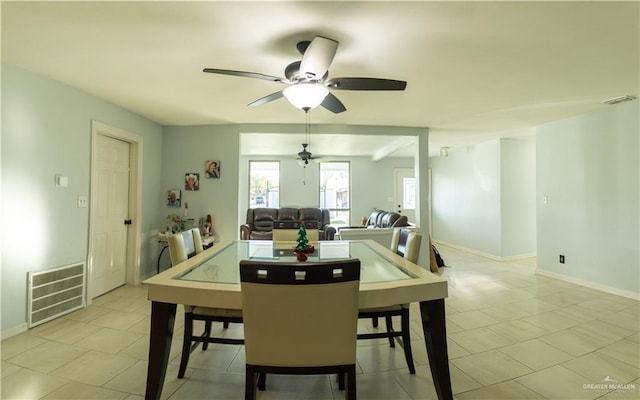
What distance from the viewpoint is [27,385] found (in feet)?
5.73

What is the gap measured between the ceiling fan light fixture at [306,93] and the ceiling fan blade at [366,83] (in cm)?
9

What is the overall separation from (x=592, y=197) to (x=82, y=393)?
5726mm

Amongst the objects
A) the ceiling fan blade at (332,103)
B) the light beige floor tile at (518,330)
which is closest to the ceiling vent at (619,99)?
the light beige floor tile at (518,330)

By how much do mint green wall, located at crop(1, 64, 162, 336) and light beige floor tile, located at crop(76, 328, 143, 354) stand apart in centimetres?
70

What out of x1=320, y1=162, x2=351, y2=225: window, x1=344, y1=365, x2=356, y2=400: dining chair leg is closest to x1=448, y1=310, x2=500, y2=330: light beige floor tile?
x1=344, y1=365, x2=356, y2=400: dining chair leg

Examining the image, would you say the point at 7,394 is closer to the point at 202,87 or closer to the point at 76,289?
the point at 76,289

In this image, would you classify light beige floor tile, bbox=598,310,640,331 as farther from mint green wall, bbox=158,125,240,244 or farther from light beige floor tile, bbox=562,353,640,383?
mint green wall, bbox=158,125,240,244

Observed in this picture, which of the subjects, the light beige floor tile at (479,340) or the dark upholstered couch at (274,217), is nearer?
the light beige floor tile at (479,340)

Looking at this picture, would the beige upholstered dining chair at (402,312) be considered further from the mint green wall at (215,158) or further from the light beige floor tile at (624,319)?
the mint green wall at (215,158)

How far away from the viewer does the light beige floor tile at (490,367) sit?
6.07 feet

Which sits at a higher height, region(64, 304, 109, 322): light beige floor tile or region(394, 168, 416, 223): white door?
region(394, 168, 416, 223): white door

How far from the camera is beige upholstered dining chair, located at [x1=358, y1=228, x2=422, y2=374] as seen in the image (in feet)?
5.66

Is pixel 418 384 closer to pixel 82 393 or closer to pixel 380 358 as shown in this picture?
pixel 380 358

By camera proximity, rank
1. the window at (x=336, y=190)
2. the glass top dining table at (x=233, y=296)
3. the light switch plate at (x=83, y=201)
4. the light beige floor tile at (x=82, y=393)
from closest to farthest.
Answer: the glass top dining table at (x=233, y=296) < the light beige floor tile at (x=82, y=393) < the light switch plate at (x=83, y=201) < the window at (x=336, y=190)
